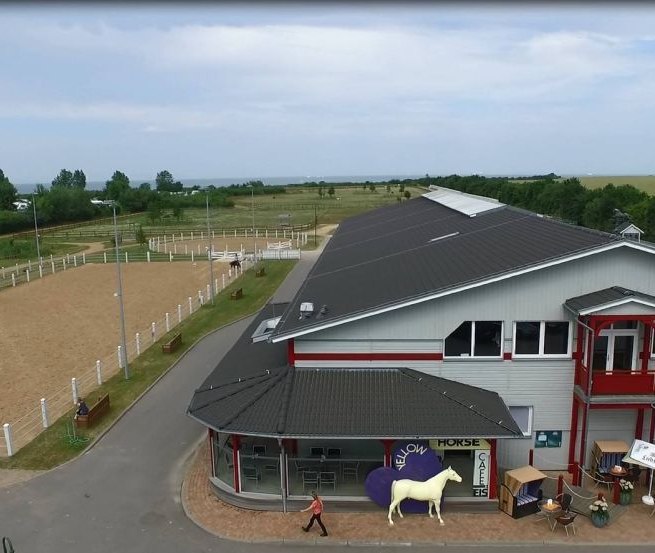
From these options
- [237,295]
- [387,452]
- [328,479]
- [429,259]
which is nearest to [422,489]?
[387,452]

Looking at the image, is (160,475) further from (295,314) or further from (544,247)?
(544,247)

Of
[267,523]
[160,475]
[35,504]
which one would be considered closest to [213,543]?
[267,523]

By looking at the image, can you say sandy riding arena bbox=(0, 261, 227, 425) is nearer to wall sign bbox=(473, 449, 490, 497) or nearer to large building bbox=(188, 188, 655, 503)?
large building bbox=(188, 188, 655, 503)

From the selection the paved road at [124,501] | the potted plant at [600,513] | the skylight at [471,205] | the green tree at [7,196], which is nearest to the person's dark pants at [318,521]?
the paved road at [124,501]

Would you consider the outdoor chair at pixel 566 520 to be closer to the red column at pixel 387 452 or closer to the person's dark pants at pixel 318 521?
the red column at pixel 387 452

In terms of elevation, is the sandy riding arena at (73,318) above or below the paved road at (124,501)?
above

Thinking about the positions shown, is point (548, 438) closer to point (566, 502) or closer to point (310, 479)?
point (566, 502)

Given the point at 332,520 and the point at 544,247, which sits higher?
the point at 544,247
